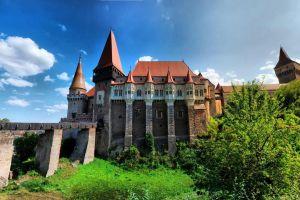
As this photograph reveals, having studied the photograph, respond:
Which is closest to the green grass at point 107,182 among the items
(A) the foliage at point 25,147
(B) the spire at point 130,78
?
(A) the foliage at point 25,147

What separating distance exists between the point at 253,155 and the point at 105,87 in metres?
29.4

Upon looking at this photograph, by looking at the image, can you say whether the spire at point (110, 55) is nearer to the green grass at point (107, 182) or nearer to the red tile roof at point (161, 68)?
the red tile roof at point (161, 68)

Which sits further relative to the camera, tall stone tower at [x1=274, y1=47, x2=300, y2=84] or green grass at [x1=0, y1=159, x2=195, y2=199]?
tall stone tower at [x1=274, y1=47, x2=300, y2=84]

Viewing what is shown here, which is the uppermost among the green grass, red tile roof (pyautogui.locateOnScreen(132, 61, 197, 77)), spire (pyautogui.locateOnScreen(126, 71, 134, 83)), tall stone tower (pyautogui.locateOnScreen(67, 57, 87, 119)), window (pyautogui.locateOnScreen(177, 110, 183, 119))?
red tile roof (pyautogui.locateOnScreen(132, 61, 197, 77))

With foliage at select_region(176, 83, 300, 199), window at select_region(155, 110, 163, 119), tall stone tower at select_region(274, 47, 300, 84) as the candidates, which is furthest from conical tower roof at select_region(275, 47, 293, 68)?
foliage at select_region(176, 83, 300, 199)

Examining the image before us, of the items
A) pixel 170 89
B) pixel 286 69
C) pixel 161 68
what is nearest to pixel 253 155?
pixel 170 89

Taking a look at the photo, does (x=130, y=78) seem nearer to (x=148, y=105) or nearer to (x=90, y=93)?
(x=148, y=105)

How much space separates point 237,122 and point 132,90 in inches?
974

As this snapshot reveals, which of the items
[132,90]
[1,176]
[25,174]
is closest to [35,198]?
[1,176]

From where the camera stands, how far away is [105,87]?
35.7 m

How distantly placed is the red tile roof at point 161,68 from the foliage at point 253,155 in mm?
25836

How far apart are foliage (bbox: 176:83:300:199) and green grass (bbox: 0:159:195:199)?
6.45 metres

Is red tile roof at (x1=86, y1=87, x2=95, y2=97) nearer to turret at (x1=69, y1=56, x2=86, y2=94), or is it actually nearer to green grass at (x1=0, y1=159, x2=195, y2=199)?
turret at (x1=69, y1=56, x2=86, y2=94)

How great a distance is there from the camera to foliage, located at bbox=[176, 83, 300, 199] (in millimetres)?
8453
